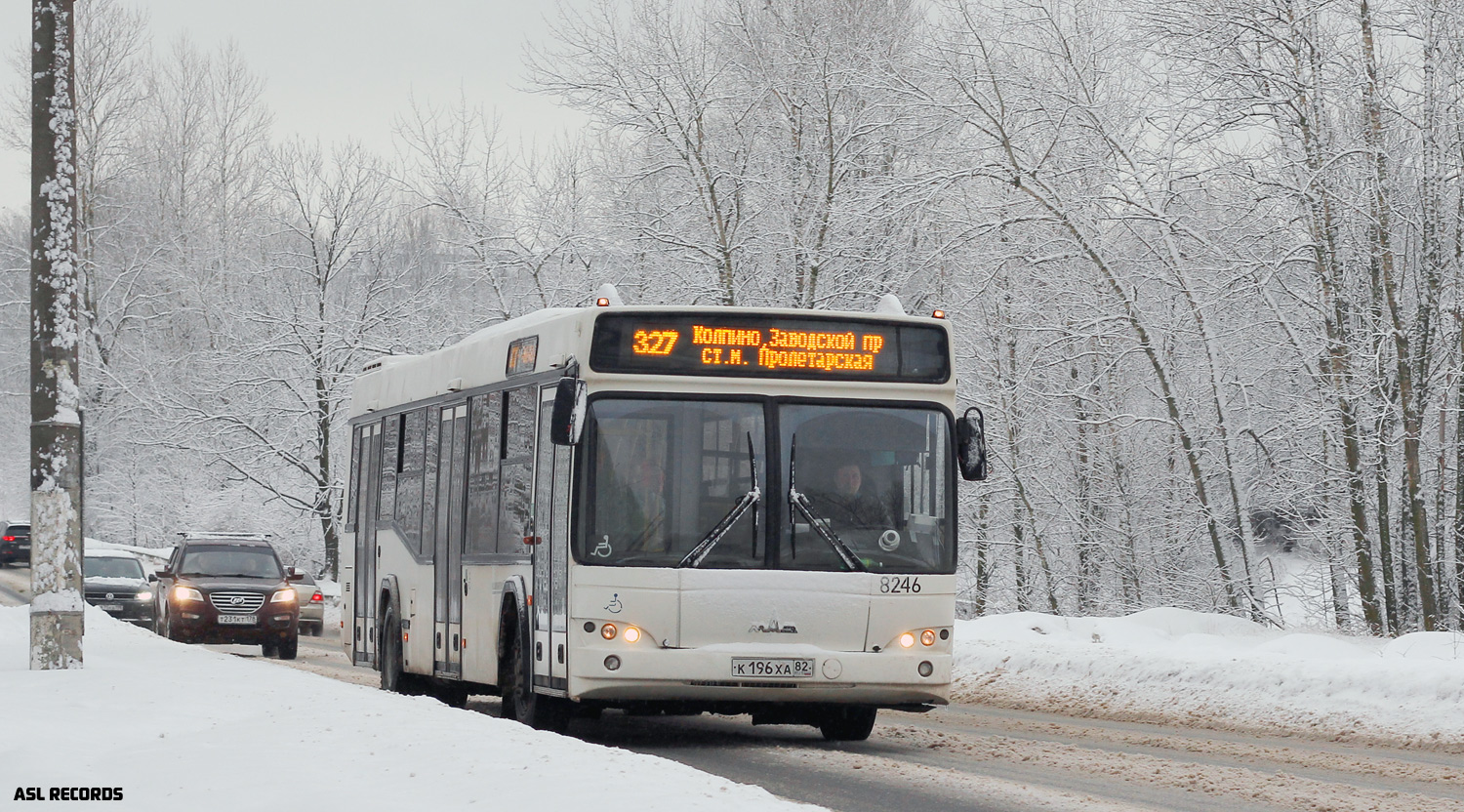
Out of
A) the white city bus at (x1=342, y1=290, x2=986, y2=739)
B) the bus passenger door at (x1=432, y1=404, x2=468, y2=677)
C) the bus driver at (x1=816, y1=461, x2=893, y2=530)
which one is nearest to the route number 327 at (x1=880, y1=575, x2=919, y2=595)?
the white city bus at (x1=342, y1=290, x2=986, y2=739)

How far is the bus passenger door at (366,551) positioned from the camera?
1780 cm

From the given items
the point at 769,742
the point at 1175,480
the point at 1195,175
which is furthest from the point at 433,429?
the point at 1175,480

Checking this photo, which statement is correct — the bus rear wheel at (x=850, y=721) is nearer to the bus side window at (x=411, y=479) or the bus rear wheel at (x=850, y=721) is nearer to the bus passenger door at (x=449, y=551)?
the bus passenger door at (x=449, y=551)

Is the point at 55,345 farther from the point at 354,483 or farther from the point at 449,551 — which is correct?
the point at 354,483

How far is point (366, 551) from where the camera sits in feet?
59.9

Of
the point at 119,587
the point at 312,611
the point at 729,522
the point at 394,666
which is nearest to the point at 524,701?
the point at 729,522

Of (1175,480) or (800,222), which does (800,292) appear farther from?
(1175,480)

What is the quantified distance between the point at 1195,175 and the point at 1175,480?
17.1 feet

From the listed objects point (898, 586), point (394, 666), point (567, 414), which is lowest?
point (394, 666)

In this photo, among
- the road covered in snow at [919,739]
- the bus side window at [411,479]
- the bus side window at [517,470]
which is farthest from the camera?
the bus side window at [411,479]

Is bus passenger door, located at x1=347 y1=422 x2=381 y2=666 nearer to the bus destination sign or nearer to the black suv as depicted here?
the bus destination sign

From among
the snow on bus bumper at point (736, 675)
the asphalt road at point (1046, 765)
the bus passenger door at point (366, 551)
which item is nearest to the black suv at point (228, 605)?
the bus passenger door at point (366, 551)

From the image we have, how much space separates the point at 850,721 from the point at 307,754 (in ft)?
15.7

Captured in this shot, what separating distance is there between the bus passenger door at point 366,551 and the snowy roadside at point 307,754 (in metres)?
3.71
